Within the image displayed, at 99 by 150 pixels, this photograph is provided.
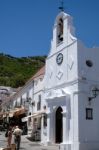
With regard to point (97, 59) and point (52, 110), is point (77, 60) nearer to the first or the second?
point (97, 59)

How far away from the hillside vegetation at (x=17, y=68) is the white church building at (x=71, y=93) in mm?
54800

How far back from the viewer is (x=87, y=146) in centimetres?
2386

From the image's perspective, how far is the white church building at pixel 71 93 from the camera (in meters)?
24.3

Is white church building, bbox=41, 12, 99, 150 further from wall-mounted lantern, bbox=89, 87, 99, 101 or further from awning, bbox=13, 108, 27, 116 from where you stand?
awning, bbox=13, 108, 27, 116

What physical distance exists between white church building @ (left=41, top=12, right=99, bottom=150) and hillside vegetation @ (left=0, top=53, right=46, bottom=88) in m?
54.8

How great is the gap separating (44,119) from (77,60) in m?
7.86

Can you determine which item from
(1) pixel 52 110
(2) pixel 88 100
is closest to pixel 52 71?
(1) pixel 52 110

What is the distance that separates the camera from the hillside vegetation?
8495 centimetres

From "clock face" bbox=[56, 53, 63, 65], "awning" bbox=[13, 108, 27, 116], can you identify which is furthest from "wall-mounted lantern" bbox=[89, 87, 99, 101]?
"awning" bbox=[13, 108, 27, 116]

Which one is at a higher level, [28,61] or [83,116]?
[28,61]

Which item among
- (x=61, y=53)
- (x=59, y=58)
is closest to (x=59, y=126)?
(x=59, y=58)

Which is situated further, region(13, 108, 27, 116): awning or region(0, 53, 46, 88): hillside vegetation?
region(0, 53, 46, 88): hillside vegetation

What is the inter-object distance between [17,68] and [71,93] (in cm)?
8355

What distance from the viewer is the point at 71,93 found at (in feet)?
83.2
